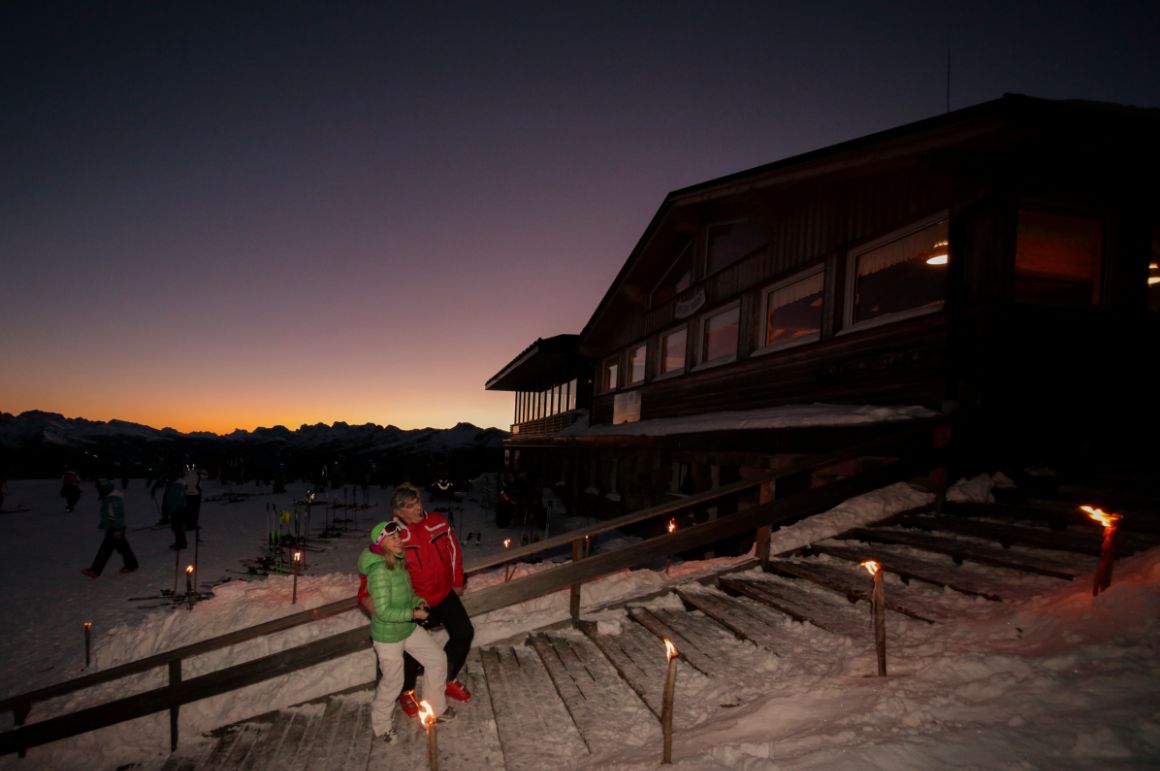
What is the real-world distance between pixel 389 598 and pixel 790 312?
10587 millimetres

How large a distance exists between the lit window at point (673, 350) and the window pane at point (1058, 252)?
330 inches

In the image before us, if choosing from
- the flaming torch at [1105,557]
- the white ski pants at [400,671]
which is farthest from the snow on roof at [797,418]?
the white ski pants at [400,671]

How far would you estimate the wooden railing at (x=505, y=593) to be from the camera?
450 centimetres

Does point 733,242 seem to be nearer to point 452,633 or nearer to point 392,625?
point 452,633

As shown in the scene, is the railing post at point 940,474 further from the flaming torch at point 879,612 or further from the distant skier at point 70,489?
the distant skier at point 70,489

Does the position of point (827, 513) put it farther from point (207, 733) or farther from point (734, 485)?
point (207, 733)

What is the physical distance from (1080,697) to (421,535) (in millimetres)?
4215

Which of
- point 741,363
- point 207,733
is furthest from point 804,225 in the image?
point 207,733

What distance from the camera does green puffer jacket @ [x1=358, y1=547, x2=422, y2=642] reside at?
3850 mm

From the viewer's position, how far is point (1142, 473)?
19.6ft

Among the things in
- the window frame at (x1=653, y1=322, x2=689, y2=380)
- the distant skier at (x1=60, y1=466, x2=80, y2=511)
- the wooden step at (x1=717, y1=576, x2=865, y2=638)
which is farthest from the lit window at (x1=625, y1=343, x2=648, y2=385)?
the distant skier at (x1=60, y1=466, x2=80, y2=511)

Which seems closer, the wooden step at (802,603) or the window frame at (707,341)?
the wooden step at (802,603)

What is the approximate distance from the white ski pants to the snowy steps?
0.23m

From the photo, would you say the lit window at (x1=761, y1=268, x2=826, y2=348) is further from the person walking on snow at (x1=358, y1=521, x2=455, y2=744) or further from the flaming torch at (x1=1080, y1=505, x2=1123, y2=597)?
the person walking on snow at (x1=358, y1=521, x2=455, y2=744)
